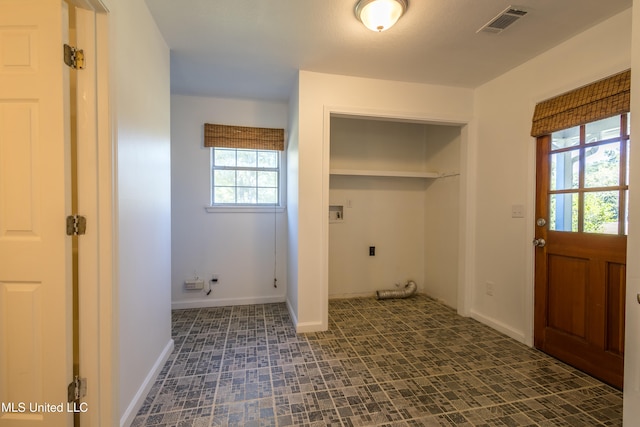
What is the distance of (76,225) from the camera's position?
1254 mm

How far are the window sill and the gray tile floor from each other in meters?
1.27

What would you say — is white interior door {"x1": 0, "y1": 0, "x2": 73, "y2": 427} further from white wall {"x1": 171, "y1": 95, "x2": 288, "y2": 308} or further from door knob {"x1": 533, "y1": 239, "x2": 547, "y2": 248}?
door knob {"x1": 533, "y1": 239, "x2": 547, "y2": 248}

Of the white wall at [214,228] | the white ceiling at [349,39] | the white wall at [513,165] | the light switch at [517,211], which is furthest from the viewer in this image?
the white wall at [214,228]

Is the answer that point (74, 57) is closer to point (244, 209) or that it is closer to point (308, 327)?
point (244, 209)

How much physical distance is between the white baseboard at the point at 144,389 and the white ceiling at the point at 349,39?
2.39 meters

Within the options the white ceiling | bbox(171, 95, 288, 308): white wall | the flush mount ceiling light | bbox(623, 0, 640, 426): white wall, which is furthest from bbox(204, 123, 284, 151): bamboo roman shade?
bbox(623, 0, 640, 426): white wall

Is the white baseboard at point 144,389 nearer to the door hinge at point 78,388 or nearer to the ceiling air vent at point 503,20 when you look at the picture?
the door hinge at point 78,388

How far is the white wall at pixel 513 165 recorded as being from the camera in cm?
202

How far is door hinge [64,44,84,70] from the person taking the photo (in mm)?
1221

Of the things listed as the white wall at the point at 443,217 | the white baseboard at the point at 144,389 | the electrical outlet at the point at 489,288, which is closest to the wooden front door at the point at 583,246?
the electrical outlet at the point at 489,288

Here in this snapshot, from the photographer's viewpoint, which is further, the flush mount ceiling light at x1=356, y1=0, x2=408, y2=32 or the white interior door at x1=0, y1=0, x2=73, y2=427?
the flush mount ceiling light at x1=356, y1=0, x2=408, y2=32

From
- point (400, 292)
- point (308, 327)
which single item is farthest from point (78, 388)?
point (400, 292)

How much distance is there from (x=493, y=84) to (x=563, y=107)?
820 mm

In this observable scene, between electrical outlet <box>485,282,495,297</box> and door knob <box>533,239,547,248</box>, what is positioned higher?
door knob <box>533,239,547,248</box>
